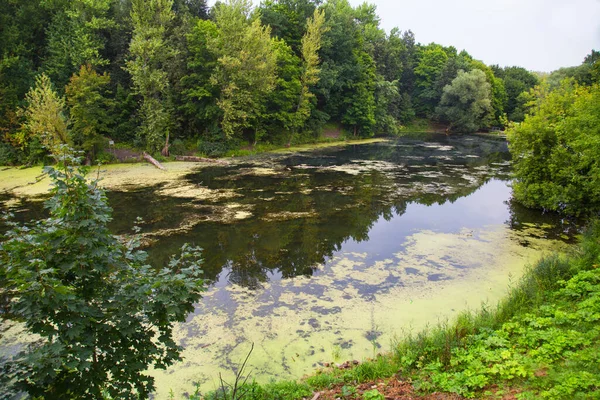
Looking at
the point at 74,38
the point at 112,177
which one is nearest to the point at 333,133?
the point at 74,38

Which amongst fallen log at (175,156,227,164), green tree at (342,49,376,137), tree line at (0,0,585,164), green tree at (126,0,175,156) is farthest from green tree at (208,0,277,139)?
green tree at (342,49,376,137)

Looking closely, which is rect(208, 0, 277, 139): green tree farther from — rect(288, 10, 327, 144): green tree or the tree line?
rect(288, 10, 327, 144): green tree

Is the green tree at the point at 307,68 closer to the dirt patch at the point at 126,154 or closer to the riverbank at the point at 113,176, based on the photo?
the riverbank at the point at 113,176

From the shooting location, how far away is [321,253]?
9.84m

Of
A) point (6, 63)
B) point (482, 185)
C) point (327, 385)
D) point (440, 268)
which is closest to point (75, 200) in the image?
point (327, 385)

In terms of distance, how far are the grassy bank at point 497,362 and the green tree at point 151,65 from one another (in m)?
22.4

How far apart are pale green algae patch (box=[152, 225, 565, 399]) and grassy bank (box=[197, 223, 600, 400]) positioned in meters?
0.67

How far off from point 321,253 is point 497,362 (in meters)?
5.75

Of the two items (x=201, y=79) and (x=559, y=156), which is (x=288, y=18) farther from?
(x=559, y=156)

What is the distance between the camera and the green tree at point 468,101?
47.6 meters

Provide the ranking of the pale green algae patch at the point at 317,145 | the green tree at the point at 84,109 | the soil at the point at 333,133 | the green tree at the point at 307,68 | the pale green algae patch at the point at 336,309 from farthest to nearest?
the soil at the point at 333,133
the green tree at the point at 307,68
the pale green algae patch at the point at 317,145
the green tree at the point at 84,109
the pale green algae patch at the point at 336,309

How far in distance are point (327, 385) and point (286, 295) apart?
3014 millimetres

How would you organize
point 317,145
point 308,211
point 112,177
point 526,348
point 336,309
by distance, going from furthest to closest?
1. point 317,145
2. point 112,177
3. point 308,211
4. point 336,309
5. point 526,348

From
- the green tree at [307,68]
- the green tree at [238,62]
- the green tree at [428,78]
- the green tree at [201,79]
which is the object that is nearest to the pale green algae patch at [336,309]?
the green tree at [238,62]
